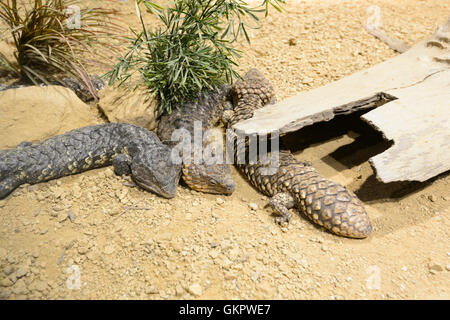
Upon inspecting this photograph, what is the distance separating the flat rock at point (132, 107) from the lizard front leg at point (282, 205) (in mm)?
1614

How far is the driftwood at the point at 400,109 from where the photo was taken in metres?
2.67

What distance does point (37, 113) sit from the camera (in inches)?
136

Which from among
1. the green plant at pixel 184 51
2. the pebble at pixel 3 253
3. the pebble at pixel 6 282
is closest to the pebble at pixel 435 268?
the green plant at pixel 184 51

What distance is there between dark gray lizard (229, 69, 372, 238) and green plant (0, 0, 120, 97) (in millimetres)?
1959

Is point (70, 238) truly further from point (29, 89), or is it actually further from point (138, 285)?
point (29, 89)

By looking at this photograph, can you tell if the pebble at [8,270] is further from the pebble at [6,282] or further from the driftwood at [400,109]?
the driftwood at [400,109]

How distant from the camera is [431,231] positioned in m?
2.72

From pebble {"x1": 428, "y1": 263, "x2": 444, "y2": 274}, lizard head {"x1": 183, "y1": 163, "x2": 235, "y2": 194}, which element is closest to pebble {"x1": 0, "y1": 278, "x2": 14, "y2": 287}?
lizard head {"x1": 183, "y1": 163, "x2": 235, "y2": 194}

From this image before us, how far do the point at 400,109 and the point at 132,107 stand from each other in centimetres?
257

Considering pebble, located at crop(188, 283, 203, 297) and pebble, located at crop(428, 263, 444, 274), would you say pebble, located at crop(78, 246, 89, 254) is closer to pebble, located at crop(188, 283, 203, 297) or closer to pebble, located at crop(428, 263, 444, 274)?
pebble, located at crop(188, 283, 203, 297)

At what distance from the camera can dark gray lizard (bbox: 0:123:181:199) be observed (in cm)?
307

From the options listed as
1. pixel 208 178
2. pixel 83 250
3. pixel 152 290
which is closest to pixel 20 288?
pixel 83 250
